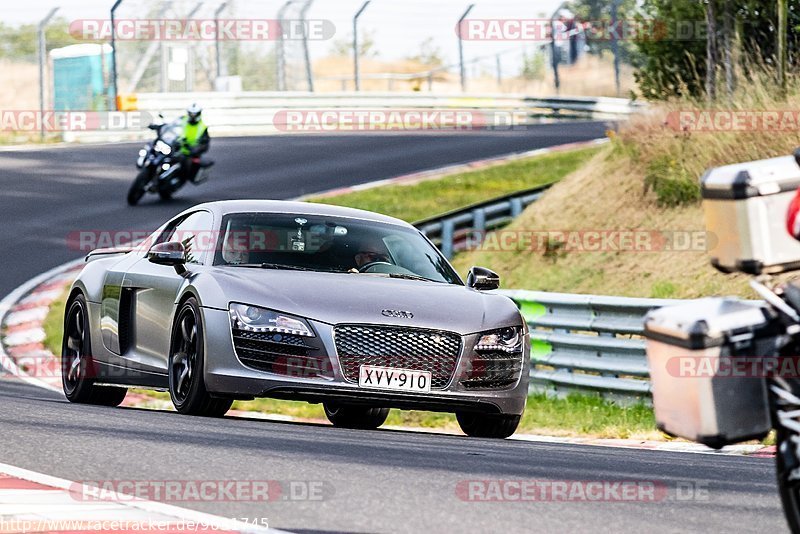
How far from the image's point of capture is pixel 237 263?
9.63 meters

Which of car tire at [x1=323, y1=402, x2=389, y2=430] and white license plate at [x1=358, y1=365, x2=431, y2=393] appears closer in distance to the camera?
white license plate at [x1=358, y1=365, x2=431, y2=393]

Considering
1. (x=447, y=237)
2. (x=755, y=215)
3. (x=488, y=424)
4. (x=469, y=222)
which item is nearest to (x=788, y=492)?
(x=755, y=215)

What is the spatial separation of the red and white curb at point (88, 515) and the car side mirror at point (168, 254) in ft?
11.0

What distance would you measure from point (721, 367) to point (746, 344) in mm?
108

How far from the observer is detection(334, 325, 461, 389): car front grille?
8.76m

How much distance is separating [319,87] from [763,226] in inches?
2629

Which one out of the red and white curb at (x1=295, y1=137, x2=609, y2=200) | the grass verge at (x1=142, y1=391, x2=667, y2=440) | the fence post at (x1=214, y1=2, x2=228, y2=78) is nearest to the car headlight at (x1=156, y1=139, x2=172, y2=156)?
the red and white curb at (x1=295, y1=137, x2=609, y2=200)

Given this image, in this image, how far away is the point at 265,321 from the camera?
877cm

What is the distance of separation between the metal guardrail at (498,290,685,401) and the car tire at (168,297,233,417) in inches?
152

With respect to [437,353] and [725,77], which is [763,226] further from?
[725,77]

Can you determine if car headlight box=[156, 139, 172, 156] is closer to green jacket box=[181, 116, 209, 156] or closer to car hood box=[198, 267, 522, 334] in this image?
green jacket box=[181, 116, 209, 156]

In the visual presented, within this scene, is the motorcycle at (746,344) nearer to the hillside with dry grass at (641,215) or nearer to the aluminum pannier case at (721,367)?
the aluminum pannier case at (721,367)

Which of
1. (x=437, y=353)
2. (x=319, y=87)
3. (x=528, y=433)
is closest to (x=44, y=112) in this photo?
(x=528, y=433)

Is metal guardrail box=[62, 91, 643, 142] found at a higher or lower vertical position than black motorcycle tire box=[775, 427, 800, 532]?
higher
